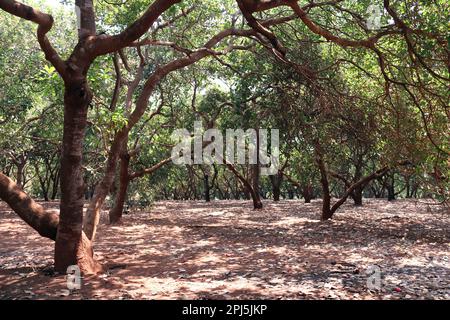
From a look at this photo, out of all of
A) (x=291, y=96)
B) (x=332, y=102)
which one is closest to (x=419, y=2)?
(x=332, y=102)

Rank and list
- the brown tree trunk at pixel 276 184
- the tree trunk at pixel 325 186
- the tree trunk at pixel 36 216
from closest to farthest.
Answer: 1. the tree trunk at pixel 36 216
2. the tree trunk at pixel 325 186
3. the brown tree trunk at pixel 276 184

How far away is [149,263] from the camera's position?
8.96 meters

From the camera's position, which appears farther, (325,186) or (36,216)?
(325,186)

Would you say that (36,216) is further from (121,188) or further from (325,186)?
(325,186)

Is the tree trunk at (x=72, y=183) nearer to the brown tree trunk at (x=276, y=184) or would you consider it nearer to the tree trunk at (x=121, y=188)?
the tree trunk at (x=121, y=188)

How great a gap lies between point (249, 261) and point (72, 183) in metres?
4.15

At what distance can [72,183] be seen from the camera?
7.18 meters

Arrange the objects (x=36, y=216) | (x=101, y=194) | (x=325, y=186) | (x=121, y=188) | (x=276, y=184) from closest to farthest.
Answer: (x=36, y=216), (x=101, y=194), (x=325, y=186), (x=121, y=188), (x=276, y=184)

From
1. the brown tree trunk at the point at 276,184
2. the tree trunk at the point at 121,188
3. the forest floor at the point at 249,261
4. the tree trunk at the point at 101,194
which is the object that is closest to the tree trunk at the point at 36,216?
the forest floor at the point at 249,261

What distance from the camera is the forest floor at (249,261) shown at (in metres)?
6.49

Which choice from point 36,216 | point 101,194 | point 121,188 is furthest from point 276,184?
point 36,216

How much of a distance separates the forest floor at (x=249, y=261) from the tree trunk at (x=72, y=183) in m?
0.44

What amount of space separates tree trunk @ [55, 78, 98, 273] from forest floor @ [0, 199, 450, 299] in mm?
437

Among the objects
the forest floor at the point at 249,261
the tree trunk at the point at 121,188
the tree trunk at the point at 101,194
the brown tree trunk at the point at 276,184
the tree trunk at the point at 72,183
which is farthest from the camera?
the brown tree trunk at the point at 276,184
